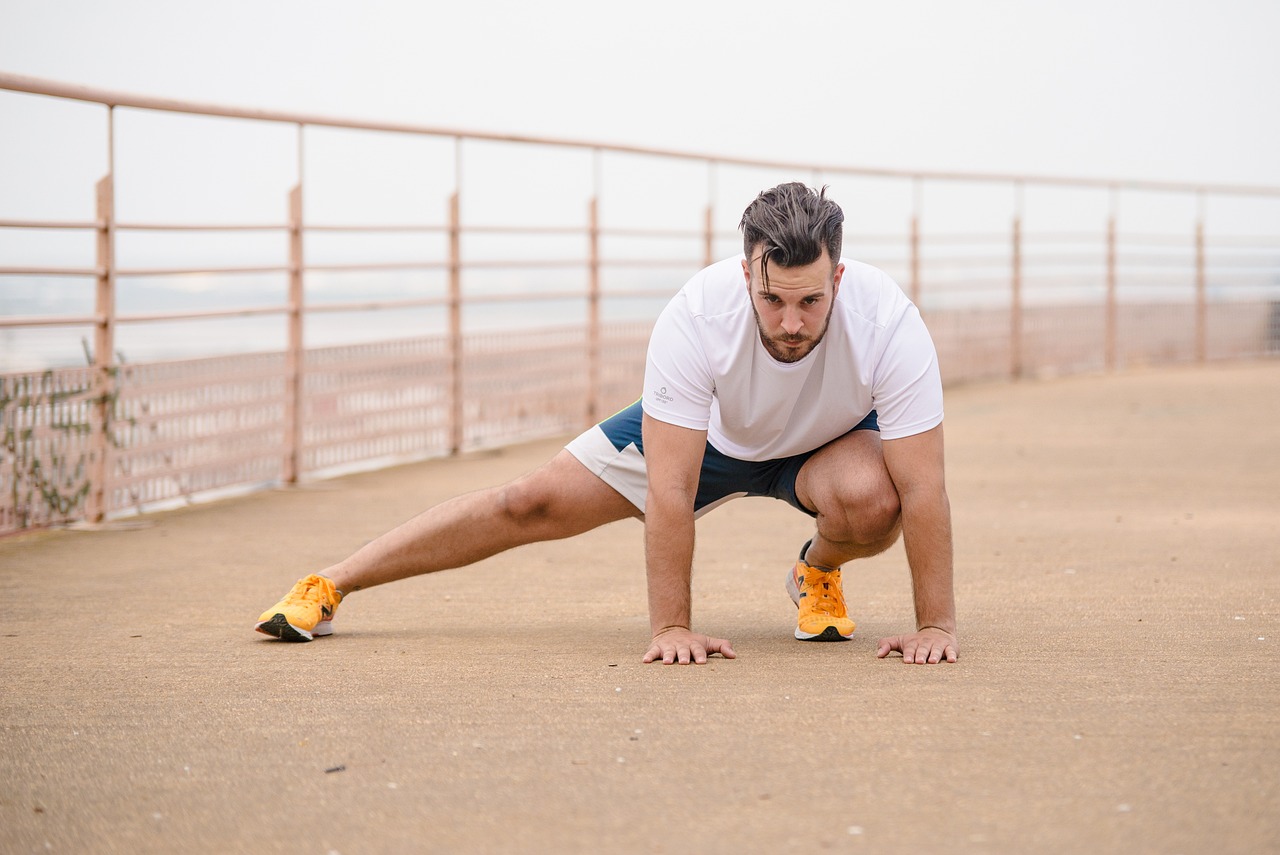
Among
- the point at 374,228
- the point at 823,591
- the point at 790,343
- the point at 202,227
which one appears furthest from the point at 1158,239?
the point at 790,343

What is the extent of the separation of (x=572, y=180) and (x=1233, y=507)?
5.08 meters

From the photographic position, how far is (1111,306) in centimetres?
1580

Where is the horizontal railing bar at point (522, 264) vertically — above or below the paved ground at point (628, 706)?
above

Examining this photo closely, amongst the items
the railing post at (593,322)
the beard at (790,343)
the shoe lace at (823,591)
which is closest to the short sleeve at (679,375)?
the beard at (790,343)

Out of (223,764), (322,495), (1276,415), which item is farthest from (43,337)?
(1276,415)

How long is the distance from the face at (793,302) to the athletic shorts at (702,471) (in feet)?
1.51

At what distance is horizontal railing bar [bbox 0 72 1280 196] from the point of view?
237 inches

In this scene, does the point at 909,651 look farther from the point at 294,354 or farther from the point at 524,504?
the point at 294,354

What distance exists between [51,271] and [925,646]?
393 cm

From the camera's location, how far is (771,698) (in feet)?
11.3

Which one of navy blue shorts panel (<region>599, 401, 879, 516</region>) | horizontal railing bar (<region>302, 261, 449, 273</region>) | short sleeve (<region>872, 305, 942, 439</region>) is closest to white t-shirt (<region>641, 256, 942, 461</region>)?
short sleeve (<region>872, 305, 942, 439</region>)

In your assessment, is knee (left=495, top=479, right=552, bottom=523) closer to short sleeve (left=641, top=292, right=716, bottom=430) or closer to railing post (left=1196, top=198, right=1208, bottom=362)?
short sleeve (left=641, top=292, right=716, bottom=430)

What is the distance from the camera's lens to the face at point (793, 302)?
3.51 m

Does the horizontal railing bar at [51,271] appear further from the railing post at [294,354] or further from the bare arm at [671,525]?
the bare arm at [671,525]
